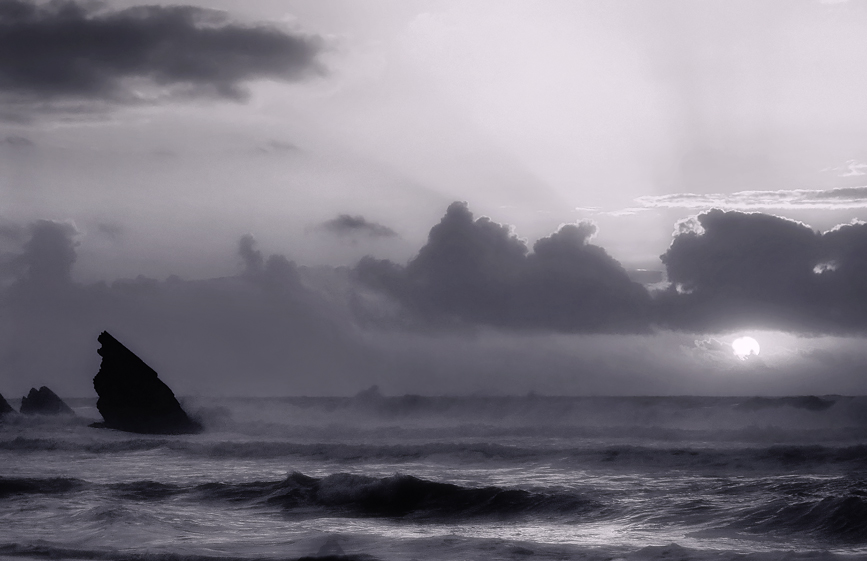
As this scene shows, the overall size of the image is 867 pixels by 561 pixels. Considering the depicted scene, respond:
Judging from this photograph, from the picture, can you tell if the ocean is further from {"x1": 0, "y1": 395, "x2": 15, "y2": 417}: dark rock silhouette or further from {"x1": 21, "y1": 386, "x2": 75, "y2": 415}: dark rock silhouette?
{"x1": 21, "y1": 386, "x2": 75, "y2": 415}: dark rock silhouette

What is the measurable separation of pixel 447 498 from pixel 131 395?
27.0 m

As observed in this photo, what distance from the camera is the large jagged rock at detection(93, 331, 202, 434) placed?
39.4 metres

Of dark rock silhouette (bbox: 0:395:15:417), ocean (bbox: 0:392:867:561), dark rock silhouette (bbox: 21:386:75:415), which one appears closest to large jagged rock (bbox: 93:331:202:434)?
ocean (bbox: 0:392:867:561)

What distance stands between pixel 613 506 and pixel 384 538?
6177 mm

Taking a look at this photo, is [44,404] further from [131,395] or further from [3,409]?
[131,395]

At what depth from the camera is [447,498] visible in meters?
18.9

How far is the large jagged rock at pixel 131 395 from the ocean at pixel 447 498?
15.1 ft

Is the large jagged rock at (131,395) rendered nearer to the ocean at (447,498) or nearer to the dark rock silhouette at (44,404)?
the ocean at (447,498)

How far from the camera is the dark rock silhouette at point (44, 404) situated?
54156 mm

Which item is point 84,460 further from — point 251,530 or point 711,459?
point 711,459

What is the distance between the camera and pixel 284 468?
25219 millimetres

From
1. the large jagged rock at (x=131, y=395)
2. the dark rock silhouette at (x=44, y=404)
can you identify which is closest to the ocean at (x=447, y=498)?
the large jagged rock at (x=131, y=395)

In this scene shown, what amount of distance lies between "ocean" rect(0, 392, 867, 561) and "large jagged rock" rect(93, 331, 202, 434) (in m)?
4.59

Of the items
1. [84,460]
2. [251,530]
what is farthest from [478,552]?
[84,460]
